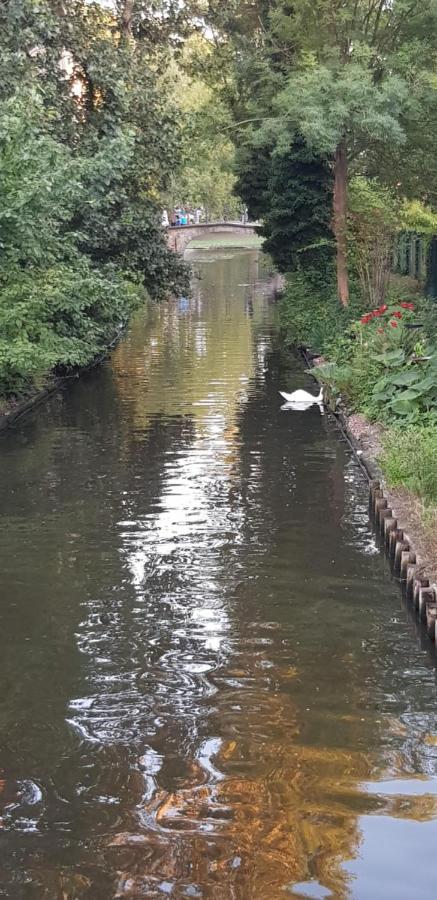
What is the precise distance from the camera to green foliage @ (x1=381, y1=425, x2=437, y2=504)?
33.6ft

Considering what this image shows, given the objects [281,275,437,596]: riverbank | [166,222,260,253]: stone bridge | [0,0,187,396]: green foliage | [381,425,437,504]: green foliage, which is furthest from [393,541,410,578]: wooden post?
[166,222,260,253]: stone bridge

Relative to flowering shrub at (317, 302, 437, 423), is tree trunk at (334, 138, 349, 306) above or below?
above

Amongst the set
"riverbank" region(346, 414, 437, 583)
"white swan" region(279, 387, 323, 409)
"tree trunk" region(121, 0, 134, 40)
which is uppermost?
"tree trunk" region(121, 0, 134, 40)

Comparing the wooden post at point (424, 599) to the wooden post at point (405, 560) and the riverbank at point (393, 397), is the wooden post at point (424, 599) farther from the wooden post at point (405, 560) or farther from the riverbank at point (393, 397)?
the wooden post at point (405, 560)

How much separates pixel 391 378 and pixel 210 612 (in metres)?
6.94

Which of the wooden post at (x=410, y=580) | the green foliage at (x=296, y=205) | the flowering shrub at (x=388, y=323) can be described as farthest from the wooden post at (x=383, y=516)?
the green foliage at (x=296, y=205)

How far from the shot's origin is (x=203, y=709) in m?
6.69

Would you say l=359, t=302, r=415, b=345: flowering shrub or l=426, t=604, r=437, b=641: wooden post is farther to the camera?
l=359, t=302, r=415, b=345: flowering shrub

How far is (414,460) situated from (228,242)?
8508cm

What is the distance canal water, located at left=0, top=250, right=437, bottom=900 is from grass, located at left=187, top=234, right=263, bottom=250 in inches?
3115

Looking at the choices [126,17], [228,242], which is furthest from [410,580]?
[228,242]

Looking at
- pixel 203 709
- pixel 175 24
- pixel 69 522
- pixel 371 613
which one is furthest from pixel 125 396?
pixel 203 709

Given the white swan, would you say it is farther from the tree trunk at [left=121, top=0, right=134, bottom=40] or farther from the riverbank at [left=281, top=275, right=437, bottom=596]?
the tree trunk at [left=121, top=0, right=134, bottom=40]

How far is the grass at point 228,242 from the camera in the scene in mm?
91125
